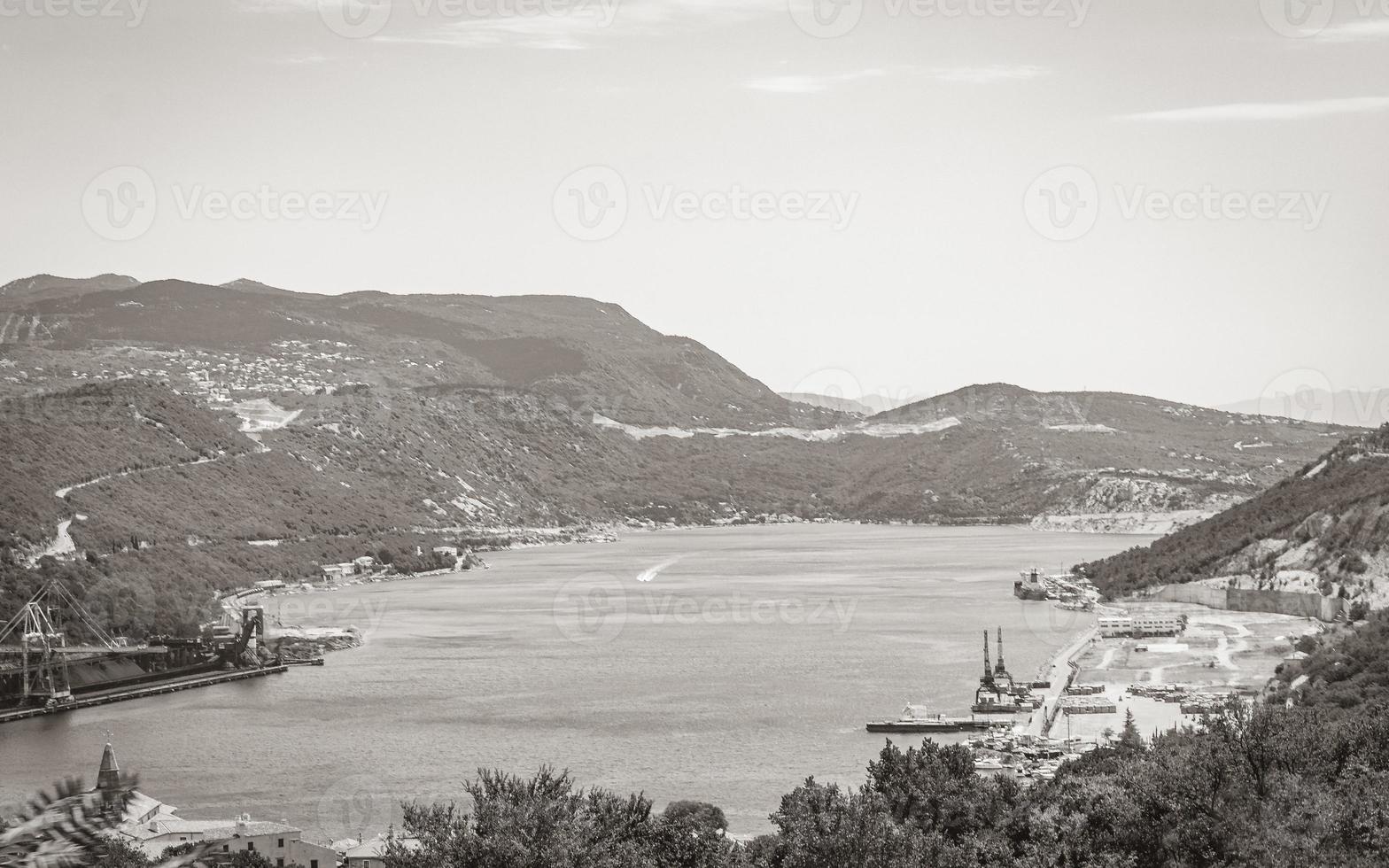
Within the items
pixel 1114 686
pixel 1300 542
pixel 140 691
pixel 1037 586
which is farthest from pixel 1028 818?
pixel 1037 586

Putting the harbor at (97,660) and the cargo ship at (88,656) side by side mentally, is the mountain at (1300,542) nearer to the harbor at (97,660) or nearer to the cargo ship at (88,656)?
the harbor at (97,660)

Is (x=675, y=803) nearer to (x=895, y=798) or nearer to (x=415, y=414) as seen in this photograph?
(x=895, y=798)

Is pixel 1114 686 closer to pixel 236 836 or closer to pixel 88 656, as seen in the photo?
pixel 236 836

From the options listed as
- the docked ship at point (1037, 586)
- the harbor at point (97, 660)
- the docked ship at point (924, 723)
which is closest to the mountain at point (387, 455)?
the harbor at point (97, 660)

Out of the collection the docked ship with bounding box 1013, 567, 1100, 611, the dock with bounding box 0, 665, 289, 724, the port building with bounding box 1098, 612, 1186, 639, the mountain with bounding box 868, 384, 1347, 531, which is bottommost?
the dock with bounding box 0, 665, 289, 724

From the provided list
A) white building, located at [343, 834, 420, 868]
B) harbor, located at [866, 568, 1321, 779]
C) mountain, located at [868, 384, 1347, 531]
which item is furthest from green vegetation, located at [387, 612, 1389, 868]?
mountain, located at [868, 384, 1347, 531]

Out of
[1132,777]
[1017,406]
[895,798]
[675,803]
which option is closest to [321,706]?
[675,803]

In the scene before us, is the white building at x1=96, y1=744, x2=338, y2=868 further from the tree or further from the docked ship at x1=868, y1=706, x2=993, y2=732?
the docked ship at x1=868, y1=706, x2=993, y2=732
